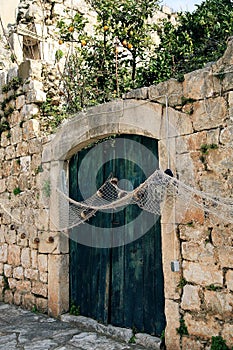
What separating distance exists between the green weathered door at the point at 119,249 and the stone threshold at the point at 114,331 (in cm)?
8

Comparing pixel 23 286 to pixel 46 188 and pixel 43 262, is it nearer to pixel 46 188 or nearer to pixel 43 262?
pixel 43 262

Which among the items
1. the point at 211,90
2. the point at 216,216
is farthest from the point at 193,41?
the point at 216,216

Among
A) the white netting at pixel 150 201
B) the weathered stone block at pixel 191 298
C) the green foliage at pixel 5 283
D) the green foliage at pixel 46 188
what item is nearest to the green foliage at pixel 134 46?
A: the green foliage at pixel 46 188

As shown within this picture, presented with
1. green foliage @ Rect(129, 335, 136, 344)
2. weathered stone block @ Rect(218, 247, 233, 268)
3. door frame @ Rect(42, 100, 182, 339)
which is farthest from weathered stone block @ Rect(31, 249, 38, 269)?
weathered stone block @ Rect(218, 247, 233, 268)

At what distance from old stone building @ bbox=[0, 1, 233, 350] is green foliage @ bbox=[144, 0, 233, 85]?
1.78 m

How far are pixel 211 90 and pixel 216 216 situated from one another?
0.99 meters

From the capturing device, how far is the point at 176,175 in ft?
10.7

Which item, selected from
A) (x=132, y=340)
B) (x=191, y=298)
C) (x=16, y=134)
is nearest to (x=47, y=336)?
(x=132, y=340)

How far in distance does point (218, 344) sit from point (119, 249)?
1.38 metres

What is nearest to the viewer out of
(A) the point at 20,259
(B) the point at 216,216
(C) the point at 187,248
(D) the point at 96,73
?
(B) the point at 216,216

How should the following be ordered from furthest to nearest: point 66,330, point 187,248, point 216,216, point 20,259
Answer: point 20,259, point 66,330, point 187,248, point 216,216

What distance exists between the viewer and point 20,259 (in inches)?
200

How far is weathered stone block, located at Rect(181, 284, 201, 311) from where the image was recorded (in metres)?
3.03

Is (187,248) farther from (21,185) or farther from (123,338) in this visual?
(21,185)
